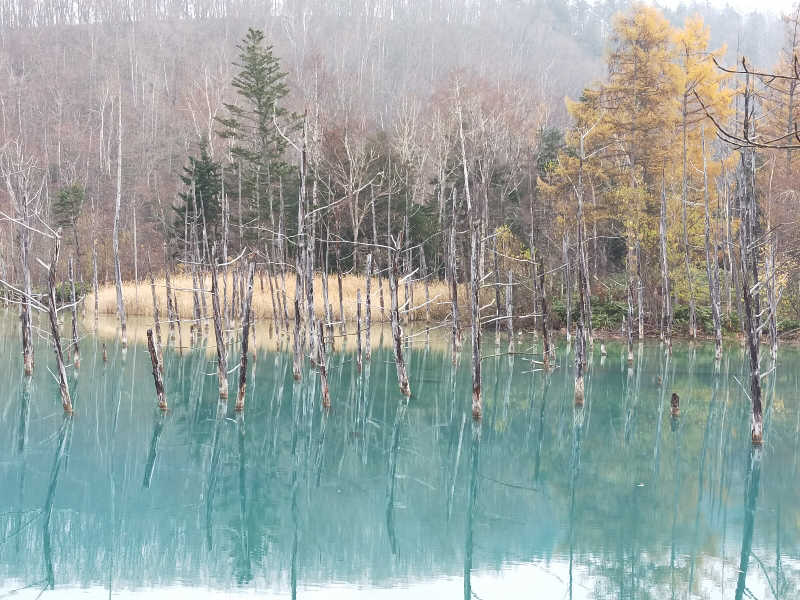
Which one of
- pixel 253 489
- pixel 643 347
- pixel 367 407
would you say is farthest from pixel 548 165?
pixel 253 489

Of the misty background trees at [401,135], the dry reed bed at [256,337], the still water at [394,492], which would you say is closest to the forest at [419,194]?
the misty background trees at [401,135]

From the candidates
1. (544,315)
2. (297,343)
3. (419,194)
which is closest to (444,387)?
(544,315)

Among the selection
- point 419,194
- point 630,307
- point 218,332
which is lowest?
point 630,307

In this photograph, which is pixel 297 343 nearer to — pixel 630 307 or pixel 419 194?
pixel 630 307

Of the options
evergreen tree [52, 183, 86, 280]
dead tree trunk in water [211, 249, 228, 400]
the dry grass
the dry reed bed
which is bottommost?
the dry reed bed

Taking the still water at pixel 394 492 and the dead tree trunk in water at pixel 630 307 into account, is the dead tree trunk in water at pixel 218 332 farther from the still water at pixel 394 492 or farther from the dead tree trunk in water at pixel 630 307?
the dead tree trunk in water at pixel 630 307

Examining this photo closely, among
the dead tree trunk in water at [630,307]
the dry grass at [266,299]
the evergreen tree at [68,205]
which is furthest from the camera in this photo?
the evergreen tree at [68,205]

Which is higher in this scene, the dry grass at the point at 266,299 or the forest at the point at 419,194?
the forest at the point at 419,194

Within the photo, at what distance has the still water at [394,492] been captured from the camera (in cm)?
822

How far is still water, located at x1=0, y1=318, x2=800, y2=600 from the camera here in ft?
27.0

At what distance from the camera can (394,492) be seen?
11023 millimetres

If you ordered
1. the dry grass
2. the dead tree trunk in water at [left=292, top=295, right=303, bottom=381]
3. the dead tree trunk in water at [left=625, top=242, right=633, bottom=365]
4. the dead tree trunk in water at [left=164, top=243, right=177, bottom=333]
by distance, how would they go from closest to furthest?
the dead tree trunk in water at [left=292, top=295, right=303, bottom=381], the dead tree trunk in water at [left=625, top=242, right=633, bottom=365], the dead tree trunk in water at [left=164, top=243, right=177, bottom=333], the dry grass

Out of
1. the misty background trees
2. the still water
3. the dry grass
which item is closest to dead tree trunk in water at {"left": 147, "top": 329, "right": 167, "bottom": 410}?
the still water

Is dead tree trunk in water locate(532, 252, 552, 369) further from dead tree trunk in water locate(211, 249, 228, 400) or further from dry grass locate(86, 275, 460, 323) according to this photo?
dry grass locate(86, 275, 460, 323)
